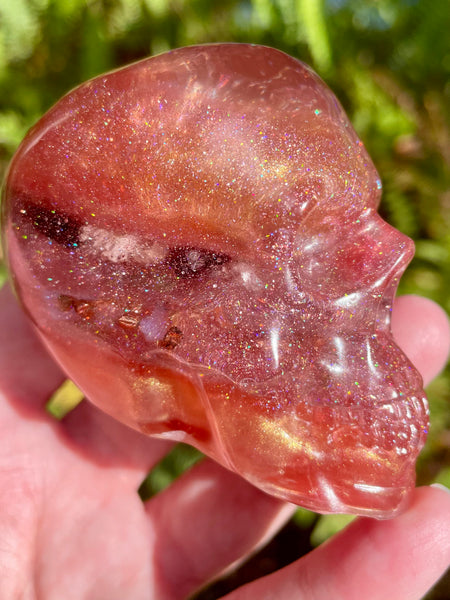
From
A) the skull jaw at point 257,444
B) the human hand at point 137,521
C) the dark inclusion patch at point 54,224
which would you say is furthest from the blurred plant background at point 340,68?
the dark inclusion patch at point 54,224

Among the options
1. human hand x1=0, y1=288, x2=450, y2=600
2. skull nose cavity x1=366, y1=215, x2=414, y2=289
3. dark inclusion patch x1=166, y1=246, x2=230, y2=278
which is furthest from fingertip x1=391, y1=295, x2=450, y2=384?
dark inclusion patch x1=166, y1=246, x2=230, y2=278

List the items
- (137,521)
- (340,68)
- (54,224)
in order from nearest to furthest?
(54,224) < (137,521) < (340,68)

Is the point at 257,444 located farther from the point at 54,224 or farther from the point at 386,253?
the point at 54,224

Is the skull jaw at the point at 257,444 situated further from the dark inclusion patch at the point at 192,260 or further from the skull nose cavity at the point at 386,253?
the skull nose cavity at the point at 386,253

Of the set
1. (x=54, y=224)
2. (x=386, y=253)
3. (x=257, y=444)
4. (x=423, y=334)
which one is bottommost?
(x=423, y=334)

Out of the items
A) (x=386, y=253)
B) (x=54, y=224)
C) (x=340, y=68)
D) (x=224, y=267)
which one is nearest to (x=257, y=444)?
(x=224, y=267)

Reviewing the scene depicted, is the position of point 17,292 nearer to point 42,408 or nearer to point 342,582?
point 42,408

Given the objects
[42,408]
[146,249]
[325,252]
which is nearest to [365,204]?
[325,252]
